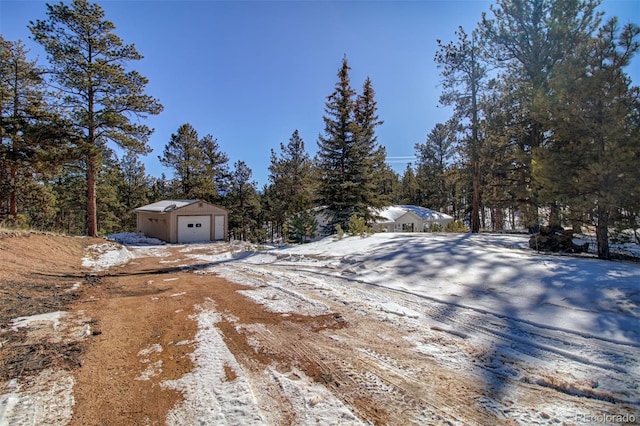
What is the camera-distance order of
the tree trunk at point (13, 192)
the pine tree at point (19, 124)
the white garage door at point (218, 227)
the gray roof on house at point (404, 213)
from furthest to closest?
the gray roof on house at point (404, 213) < the white garage door at point (218, 227) < the tree trunk at point (13, 192) < the pine tree at point (19, 124)

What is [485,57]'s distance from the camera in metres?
14.0

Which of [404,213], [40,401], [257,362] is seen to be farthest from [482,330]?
[404,213]

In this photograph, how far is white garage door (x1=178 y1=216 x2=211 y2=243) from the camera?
18656 millimetres

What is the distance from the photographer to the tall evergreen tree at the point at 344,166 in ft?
53.4

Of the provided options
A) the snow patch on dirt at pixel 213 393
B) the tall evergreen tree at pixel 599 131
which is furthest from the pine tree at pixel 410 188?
the snow patch on dirt at pixel 213 393

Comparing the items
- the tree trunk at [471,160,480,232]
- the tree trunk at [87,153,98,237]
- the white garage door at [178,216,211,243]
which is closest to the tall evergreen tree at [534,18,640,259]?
the tree trunk at [471,160,480,232]

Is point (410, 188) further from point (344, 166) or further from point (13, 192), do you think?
point (13, 192)

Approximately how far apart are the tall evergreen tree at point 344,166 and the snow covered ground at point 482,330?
9.01 metres

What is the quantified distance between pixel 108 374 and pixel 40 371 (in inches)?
26.4

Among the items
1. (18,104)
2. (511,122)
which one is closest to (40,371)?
(511,122)

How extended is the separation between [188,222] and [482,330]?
18281mm

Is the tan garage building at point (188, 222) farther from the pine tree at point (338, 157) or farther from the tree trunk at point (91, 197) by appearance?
the pine tree at point (338, 157)

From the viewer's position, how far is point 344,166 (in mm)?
17125

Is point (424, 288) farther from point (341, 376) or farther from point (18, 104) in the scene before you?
point (18, 104)
